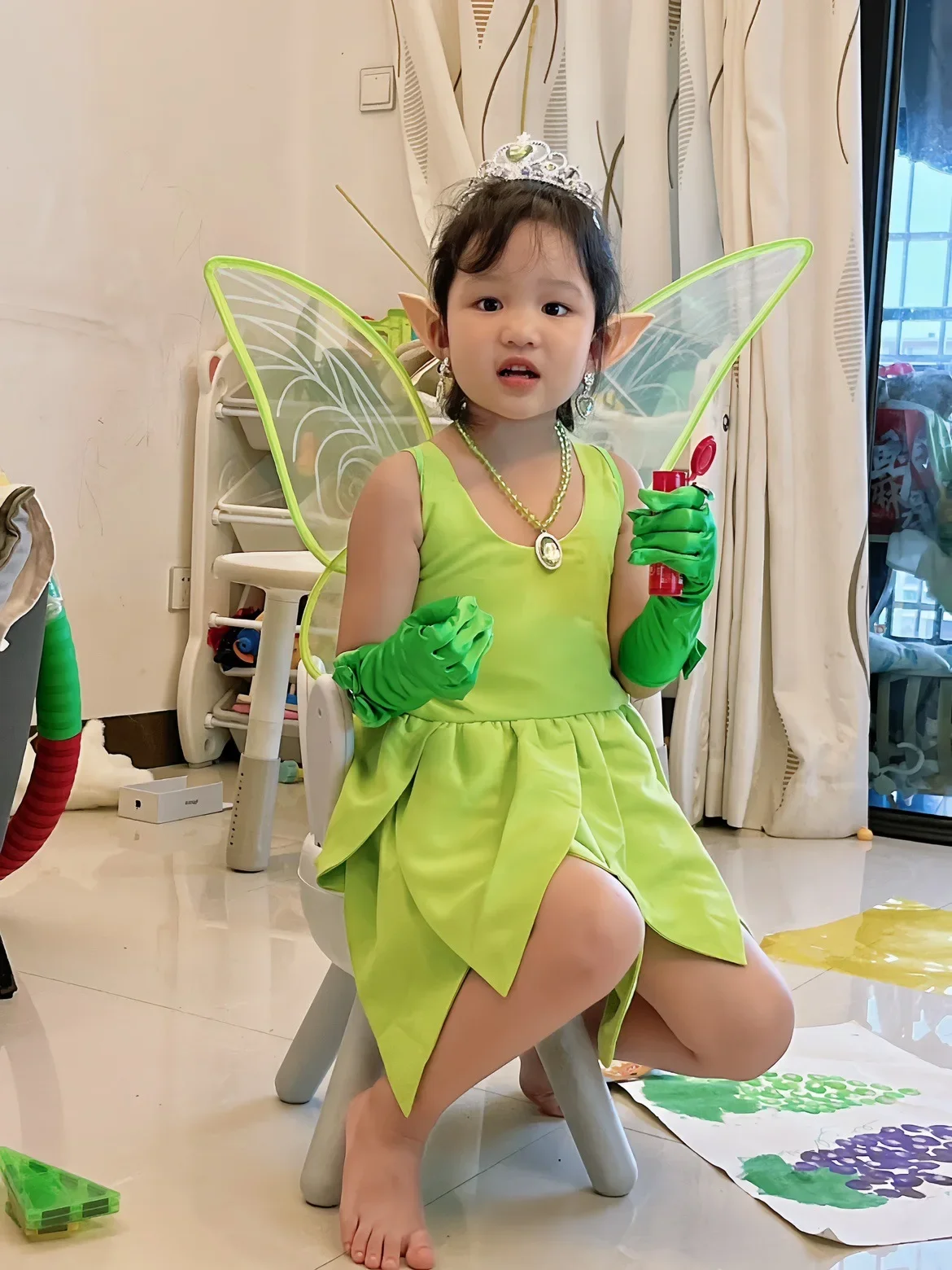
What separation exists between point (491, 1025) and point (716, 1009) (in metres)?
0.18

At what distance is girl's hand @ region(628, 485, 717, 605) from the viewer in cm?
110

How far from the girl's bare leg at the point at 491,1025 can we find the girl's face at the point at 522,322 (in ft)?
1.32

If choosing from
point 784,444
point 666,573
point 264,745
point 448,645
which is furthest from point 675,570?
point 784,444

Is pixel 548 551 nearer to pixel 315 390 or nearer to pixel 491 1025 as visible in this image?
pixel 315 390

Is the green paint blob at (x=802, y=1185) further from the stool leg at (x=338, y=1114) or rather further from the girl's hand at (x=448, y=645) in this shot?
the girl's hand at (x=448, y=645)

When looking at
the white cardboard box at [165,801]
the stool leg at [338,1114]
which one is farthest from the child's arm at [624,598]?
the white cardboard box at [165,801]

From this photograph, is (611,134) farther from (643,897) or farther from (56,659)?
(643,897)

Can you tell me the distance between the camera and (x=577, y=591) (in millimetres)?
1173

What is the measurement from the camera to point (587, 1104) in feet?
3.61

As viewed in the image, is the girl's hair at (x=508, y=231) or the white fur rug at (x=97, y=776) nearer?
the girl's hair at (x=508, y=231)

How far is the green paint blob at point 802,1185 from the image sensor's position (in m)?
1.12

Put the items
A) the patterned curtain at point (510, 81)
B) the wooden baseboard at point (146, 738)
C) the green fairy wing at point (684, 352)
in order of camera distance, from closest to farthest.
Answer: the green fairy wing at point (684, 352) → the patterned curtain at point (510, 81) → the wooden baseboard at point (146, 738)

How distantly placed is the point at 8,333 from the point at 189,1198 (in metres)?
1.81

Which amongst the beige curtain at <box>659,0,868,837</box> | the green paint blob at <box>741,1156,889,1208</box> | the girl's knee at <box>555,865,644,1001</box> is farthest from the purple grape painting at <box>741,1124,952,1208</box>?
the beige curtain at <box>659,0,868,837</box>
